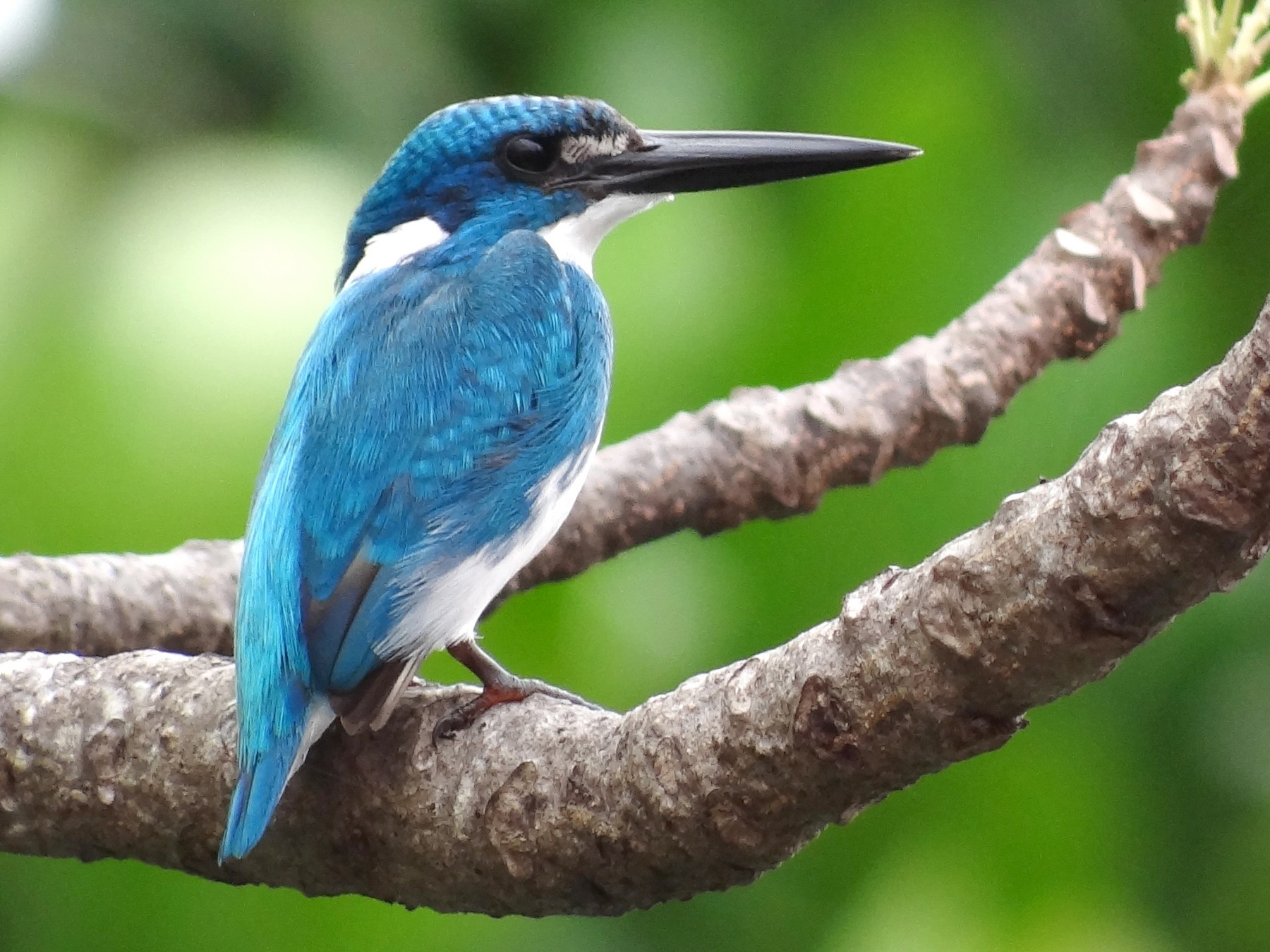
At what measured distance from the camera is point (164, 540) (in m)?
2.29

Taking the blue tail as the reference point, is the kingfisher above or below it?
above

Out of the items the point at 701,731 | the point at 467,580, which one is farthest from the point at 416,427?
the point at 701,731

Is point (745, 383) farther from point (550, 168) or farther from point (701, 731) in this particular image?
point (701, 731)

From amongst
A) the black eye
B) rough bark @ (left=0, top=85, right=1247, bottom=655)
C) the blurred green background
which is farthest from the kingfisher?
the blurred green background

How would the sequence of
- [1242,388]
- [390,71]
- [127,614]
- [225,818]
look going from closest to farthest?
[1242,388], [225,818], [127,614], [390,71]

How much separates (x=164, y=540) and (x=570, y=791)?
1206 mm

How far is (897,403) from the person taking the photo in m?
2.11

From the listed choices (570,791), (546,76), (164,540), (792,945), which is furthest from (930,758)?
(546,76)

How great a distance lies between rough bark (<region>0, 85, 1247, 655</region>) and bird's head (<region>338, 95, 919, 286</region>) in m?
0.29

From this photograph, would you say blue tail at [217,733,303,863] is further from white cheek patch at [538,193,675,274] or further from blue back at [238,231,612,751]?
white cheek patch at [538,193,675,274]

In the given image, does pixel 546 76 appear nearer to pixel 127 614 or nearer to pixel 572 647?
pixel 572 647

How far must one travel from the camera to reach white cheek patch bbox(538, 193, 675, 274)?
201 centimetres

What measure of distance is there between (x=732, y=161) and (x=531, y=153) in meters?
0.26

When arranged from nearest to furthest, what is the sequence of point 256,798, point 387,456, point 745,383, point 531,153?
point 256,798 → point 387,456 → point 531,153 → point 745,383
